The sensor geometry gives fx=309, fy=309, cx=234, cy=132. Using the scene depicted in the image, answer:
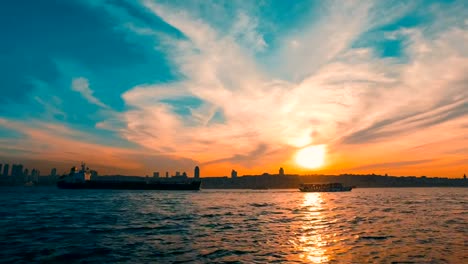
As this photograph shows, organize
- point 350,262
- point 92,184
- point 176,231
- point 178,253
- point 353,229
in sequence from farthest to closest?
1. point 92,184
2. point 353,229
3. point 176,231
4. point 178,253
5. point 350,262

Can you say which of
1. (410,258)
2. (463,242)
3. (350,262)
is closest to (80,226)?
(350,262)

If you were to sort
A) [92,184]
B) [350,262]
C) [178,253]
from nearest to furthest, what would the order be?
[350,262] < [178,253] < [92,184]

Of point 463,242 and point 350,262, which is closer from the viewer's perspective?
point 350,262

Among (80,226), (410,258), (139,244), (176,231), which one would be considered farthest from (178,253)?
(80,226)

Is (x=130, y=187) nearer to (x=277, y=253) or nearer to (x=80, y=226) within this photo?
(x=80, y=226)

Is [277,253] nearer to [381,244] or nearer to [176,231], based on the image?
[381,244]

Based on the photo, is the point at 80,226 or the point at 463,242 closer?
the point at 463,242

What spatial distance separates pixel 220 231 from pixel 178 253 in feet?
37.5

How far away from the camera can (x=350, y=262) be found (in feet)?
65.4

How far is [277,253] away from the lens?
22.6 meters

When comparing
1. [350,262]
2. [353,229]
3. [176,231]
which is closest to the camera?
[350,262]

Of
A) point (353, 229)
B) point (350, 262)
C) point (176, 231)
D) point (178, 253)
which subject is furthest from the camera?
point (353, 229)

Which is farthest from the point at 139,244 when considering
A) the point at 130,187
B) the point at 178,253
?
the point at 130,187

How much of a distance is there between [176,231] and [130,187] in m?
175
